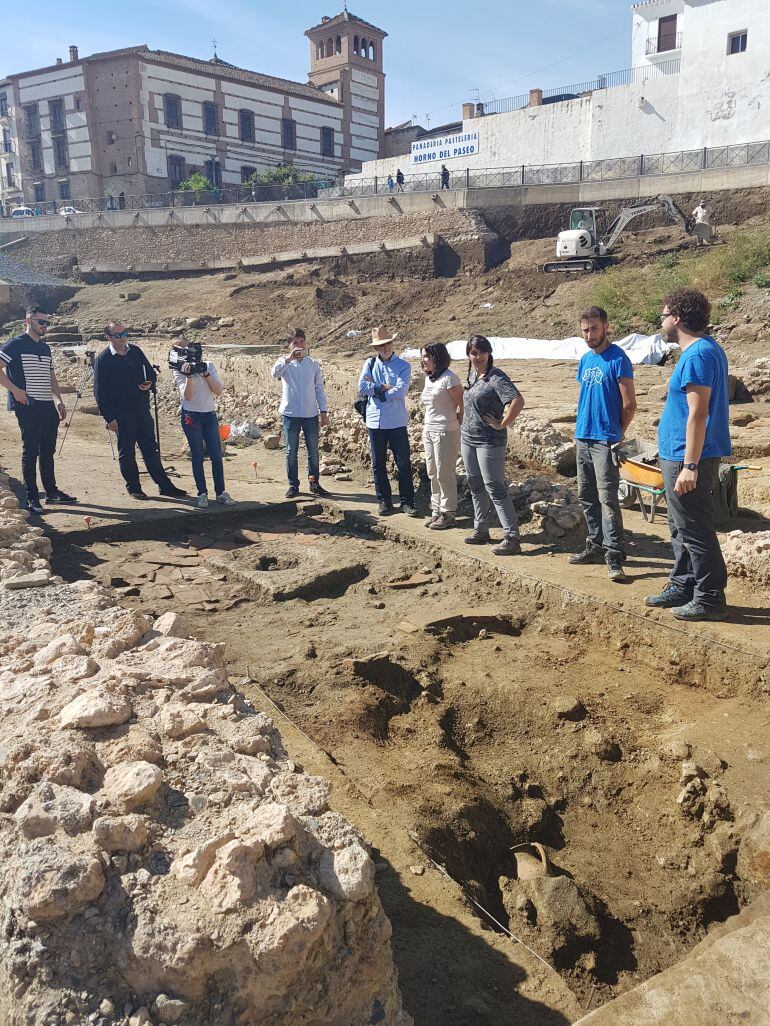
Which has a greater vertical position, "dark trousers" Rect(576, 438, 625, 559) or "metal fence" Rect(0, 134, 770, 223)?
"metal fence" Rect(0, 134, 770, 223)

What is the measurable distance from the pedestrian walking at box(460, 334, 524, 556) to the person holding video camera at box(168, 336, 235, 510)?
2.91 meters

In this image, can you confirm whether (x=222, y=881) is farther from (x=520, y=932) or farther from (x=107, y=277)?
(x=107, y=277)

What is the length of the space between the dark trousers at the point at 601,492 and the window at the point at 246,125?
45.5 m

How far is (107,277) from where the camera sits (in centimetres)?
3397

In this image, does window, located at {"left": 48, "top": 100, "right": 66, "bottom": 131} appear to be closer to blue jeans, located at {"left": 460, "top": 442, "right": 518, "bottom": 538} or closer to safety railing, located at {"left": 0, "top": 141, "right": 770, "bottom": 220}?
safety railing, located at {"left": 0, "top": 141, "right": 770, "bottom": 220}

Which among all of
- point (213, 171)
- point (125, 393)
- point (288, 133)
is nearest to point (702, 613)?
point (125, 393)

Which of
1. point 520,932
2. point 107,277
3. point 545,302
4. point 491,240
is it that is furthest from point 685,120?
point 520,932

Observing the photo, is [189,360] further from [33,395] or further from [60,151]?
[60,151]

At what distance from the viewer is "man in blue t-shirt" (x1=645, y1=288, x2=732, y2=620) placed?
4.36 metres

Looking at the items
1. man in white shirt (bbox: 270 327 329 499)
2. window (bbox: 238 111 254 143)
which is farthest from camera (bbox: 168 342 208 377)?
window (bbox: 238 111 254 143)

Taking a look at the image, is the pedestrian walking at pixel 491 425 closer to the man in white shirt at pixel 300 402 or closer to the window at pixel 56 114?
the man in white shirt at pixel 300 402

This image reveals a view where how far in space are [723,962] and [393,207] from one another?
2906 centimetres

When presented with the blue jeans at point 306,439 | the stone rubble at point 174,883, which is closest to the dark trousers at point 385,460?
the blue jeans at point 306,439

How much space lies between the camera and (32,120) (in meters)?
44.3
